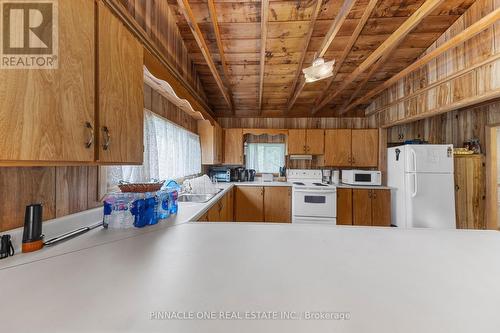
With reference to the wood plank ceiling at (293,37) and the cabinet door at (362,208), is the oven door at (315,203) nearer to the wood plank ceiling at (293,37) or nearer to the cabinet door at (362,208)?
the cabinet door at (362,208)

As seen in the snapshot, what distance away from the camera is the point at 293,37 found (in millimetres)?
2275

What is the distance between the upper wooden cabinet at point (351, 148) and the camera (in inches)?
148

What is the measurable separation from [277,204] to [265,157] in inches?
45.5

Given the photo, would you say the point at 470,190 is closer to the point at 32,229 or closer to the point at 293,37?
the point at 293,37

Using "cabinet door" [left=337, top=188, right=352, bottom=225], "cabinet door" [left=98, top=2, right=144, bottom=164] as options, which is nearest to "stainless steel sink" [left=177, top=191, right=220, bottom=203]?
"cabinet door" [left=98, top=2, right=144, bottom=164]

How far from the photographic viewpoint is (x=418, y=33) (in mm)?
2348

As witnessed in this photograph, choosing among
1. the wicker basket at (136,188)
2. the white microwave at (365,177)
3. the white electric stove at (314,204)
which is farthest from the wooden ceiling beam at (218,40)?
the white microwave at (365,177)

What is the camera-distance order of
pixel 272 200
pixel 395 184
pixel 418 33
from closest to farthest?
pixel 418 33 < pixel 395 184 < pixel 272 200

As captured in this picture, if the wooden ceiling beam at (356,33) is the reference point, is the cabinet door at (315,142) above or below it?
below

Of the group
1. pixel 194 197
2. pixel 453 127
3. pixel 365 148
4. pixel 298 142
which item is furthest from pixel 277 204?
pixel 453 127

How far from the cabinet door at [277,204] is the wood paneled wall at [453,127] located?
2.45m

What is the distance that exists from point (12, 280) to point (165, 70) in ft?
5.17

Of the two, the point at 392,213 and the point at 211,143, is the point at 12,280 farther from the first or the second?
the point at 392,213

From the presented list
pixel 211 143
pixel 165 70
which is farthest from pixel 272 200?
pixel 165 70
